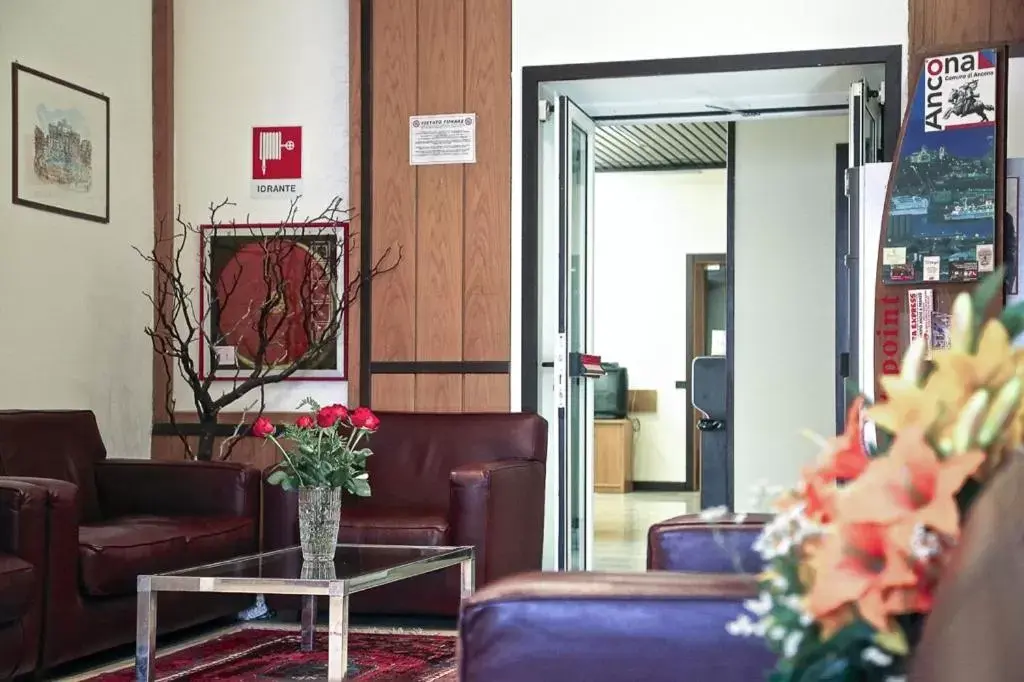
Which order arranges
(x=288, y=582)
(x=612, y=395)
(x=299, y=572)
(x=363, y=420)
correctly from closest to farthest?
(x=288, y=582) < (x=299, y=572) < (x=363, y=420) < (x=612, y=395)

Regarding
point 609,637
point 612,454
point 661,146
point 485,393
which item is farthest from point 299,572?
point 612,454

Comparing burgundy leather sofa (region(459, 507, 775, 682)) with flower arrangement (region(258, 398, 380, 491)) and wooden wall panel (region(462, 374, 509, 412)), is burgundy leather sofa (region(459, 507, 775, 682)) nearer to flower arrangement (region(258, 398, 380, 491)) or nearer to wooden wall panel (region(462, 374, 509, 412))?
flower arrangement (region(258, 398, 380, 491))

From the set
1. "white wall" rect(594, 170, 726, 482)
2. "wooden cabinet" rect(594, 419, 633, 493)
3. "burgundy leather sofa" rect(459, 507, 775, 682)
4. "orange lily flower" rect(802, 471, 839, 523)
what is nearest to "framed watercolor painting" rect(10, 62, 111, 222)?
"burgundy leather sofa" rect(459, 507, 775, 682)

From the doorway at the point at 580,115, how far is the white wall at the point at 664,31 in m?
0.05

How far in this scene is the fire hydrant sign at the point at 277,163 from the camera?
20.9 ft

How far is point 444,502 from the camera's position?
5.54 m

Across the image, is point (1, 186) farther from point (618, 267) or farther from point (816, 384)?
point (618, 267)

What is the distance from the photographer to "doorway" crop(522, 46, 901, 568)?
18.6ft

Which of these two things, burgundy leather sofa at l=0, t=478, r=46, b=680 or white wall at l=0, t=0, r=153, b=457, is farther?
white wall at l=0, t=0, r=153, b=457

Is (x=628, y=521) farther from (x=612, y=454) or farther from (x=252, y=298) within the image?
(x=252, y=298)

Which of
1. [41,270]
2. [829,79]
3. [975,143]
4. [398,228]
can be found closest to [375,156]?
[398,228]

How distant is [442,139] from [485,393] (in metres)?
1.17

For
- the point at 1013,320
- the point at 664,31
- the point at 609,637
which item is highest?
the point at 664,31

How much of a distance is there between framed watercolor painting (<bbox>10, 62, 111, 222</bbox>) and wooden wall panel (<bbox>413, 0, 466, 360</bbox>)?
143cm
